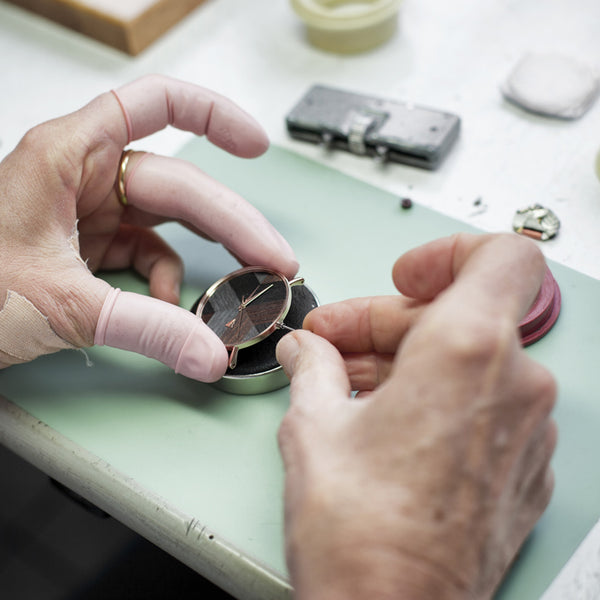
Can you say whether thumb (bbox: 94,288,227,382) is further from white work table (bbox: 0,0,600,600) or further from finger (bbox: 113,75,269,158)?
finger (bbox: 113,75,269,158)

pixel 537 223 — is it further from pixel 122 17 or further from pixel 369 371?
pixel 122 17

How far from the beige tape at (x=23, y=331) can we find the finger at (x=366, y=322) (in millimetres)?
254

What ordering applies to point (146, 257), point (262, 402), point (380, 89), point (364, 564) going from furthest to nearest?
point (380, 89)
point (146, 257)
point (262, 402)
point (364, 564)

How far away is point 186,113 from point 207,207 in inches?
5.0

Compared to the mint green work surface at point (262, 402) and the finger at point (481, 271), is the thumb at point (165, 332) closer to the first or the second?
the mint green work surface at point (262, 402)

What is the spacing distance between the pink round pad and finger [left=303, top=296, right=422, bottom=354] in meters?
0.14

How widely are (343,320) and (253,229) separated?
0.15 metres

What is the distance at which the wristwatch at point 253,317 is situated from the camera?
70 cm

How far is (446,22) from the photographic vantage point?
1146 mm

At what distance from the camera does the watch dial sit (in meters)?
0.70

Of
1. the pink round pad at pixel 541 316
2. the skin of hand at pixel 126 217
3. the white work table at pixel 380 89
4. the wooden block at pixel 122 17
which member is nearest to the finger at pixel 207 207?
the skin of hand at pixel 126 217

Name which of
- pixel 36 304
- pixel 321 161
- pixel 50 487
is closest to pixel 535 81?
pixel 321 161

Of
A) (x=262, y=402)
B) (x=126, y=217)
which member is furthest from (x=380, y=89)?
(x=262, y=402)

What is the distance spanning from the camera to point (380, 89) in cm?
106
